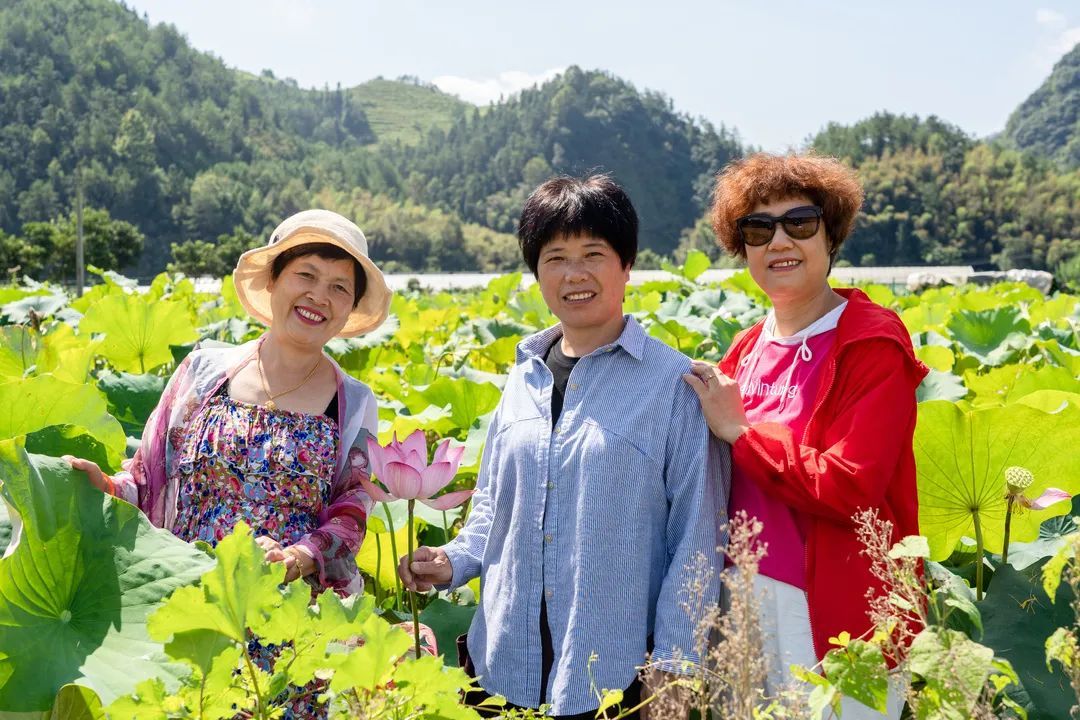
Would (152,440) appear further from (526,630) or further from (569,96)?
(569,96)

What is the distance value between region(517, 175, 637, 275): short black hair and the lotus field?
0.39m

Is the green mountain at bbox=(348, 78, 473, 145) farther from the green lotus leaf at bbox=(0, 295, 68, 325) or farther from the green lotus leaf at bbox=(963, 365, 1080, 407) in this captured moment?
the green lotus leaf at bbox=(963, 365, 1080, 407)

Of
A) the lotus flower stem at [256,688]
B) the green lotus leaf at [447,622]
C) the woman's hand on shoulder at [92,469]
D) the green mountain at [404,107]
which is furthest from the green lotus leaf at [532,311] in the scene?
the green mountain at [404,107]

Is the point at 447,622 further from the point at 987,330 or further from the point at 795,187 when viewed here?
the point at 987,330

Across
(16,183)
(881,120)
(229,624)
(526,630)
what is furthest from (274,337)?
(16,183)

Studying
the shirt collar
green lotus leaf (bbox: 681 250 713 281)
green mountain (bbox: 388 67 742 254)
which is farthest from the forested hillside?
the shirt collar

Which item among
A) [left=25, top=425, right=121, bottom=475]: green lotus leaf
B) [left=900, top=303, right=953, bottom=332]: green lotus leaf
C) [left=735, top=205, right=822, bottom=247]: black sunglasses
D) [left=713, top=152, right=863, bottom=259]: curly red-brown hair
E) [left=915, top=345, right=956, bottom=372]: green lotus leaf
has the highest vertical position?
[left=713, top=152, right=863, bottom=259]: curly red-brown hair

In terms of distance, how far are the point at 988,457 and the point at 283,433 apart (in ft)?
4.05

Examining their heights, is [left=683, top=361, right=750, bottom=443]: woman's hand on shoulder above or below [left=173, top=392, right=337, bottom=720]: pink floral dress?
above

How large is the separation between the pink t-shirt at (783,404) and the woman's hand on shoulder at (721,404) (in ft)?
0.22

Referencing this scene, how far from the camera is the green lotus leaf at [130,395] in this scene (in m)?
2.56

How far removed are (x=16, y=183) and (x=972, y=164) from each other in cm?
6881

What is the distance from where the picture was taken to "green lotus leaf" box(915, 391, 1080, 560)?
A: 69.6 inches

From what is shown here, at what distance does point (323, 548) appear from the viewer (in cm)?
176
